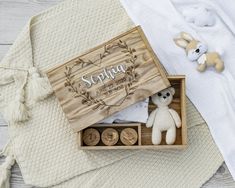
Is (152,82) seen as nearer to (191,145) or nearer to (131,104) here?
(131,104)

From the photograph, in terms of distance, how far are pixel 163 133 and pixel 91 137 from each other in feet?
0.66

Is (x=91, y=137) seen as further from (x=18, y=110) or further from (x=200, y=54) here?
(x=200, y=54)

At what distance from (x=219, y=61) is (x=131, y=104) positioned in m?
0.30

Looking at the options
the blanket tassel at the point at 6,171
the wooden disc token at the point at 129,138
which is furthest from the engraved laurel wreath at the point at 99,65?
the blanket tassel at the point at 6,171

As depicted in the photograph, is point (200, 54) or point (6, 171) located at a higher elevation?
point (200, 54)

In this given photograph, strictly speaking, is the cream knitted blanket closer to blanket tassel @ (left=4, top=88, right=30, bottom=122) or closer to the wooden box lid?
blanket tassel @ (left=4, top=88, right=30, bottom=122)

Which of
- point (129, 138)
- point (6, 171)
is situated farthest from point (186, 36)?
point (6, 171)

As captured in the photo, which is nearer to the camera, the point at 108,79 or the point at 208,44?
the point at 108,79

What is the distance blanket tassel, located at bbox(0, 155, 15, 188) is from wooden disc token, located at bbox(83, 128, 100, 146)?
24 cm

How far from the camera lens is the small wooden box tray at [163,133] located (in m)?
1.20

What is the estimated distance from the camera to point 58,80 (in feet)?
3.90

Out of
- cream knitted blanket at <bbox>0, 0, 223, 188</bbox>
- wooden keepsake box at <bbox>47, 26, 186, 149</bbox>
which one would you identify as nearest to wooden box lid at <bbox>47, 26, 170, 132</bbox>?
wooden keepsake box at <bbox>47, 26, 186, 149</bbox>

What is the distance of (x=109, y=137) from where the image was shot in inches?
48.4

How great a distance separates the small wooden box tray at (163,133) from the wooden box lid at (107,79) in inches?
2.4
